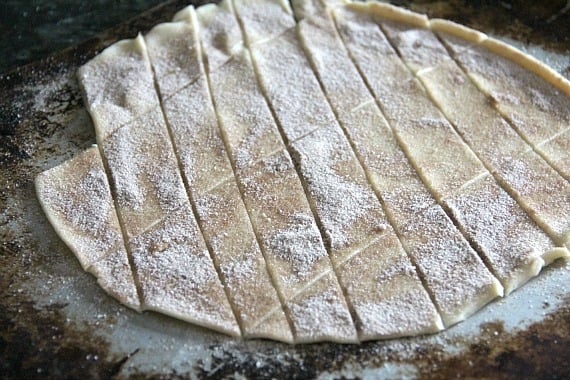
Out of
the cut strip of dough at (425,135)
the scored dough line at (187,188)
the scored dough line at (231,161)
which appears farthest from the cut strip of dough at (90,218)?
the cut strip of dough at (425,135)

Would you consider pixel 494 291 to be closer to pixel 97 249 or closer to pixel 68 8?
pixel 97 249

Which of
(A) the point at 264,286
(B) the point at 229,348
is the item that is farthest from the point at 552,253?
(B) the point at 229,348

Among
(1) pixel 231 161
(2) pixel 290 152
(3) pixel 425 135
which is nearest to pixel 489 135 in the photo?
(3) pixel 425 135

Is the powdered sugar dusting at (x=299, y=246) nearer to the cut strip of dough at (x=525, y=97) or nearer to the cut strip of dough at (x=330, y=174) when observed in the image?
the cut strip of dough at (x=330, y=174)

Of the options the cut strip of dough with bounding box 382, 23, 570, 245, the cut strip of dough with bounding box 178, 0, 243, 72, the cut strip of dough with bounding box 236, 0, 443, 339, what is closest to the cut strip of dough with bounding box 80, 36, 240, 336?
the cut strip of dough with bounding box 178, 0, 243, 72

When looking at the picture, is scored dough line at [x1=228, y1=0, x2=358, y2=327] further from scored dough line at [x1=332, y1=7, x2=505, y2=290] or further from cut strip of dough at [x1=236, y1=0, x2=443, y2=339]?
scored dough line at [x1=332, y1=7, x2=505, y2=290]

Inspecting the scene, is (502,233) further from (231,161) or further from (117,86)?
(117,86)
